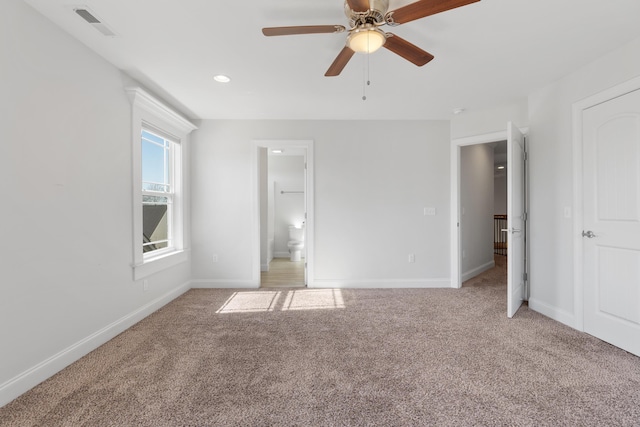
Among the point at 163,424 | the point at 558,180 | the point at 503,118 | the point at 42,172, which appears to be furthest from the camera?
the point at 503,118

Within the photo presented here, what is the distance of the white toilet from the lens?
612 centimetres

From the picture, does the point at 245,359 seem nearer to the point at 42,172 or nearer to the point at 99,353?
the point at 99,353

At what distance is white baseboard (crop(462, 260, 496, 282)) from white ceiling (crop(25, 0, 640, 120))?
2598mm

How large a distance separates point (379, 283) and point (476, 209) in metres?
2.23

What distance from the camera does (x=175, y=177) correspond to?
3.83 m

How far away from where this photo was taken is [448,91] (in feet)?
10.3

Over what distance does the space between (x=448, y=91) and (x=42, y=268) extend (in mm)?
3984

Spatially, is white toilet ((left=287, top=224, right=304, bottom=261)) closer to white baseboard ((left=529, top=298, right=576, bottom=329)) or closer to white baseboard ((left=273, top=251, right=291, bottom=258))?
white baseboard ((left=273, top=251, right=291, bottom=258))

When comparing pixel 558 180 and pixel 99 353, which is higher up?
pixel 558 180

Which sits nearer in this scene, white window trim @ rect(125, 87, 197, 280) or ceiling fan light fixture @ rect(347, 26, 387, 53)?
ceiling fan light fixture @ rect(347, 26, 387, 53)

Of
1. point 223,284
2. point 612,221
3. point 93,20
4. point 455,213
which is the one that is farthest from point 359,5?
point 223,284

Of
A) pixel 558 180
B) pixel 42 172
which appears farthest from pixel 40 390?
pixel 558 180

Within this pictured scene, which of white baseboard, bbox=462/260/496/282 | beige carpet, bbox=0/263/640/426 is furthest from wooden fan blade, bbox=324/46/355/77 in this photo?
white baseboard, bbox=462/260/496/282

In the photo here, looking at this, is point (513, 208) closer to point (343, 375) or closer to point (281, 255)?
point (343, 375)
